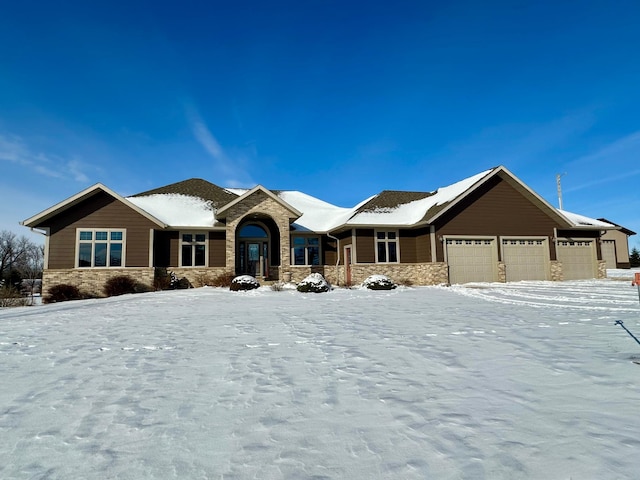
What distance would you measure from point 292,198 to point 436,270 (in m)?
12.6

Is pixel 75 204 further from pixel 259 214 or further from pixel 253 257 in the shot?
pixel 253 257

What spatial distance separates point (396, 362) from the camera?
5.42 metres

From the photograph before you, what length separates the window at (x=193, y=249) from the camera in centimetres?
1997

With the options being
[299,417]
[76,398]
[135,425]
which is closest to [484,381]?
[299,417]

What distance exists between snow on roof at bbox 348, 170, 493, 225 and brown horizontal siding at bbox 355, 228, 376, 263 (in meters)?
0.59

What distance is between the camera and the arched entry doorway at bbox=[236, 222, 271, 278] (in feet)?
72.2

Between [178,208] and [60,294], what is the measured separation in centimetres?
746

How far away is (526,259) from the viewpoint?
21.4 meters

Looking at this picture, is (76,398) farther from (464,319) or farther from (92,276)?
(92,276)

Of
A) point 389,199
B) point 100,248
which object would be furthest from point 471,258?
point 100,248

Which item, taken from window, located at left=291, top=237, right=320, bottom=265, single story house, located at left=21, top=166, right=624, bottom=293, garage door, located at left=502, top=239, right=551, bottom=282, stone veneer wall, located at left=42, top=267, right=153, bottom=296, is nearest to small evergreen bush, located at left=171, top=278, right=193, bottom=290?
single story house, located at left=21, top=166, right=624, bottom=293

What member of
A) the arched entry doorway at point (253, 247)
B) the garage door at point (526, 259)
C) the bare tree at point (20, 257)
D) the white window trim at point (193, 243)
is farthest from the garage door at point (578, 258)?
the bare tree at point (20, 257)

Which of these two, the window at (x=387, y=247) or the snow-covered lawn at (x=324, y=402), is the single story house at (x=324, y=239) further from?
the snow-covered lawn at (x=324, y=402)

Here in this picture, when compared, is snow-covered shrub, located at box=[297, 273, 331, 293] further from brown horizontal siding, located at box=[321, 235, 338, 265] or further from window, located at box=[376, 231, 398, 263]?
brown horizontal siding, located at box=[321, 235, 338, 265]
